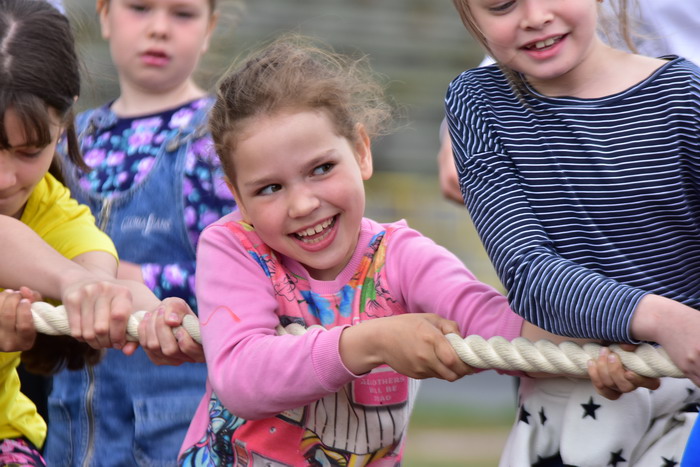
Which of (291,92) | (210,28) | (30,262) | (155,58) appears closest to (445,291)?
(291,92)

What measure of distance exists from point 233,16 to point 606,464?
202 cm

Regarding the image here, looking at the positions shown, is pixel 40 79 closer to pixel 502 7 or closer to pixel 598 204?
pixel 502 7

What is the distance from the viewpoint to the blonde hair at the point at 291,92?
1.94 metres

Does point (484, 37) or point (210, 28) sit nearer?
point (484, 37)

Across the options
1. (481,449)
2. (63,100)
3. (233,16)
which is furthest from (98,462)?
(481,449)

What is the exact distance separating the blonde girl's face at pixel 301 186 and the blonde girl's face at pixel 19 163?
464 mm

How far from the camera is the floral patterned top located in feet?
8.86

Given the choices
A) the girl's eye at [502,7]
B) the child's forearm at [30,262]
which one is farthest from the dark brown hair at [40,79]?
the girl's eye at [502,7]

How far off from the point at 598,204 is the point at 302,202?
0.47m

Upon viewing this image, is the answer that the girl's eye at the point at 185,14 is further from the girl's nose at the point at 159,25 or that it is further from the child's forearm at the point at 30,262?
the child's forearm at the point at 30,262

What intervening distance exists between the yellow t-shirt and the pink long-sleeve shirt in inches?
18.5

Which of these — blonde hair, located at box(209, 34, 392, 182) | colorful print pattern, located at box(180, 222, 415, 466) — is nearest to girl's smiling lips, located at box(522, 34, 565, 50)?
blonde hair, located at box(209, 34, 392, 182)

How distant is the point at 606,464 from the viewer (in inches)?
68.2

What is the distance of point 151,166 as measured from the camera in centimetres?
281
